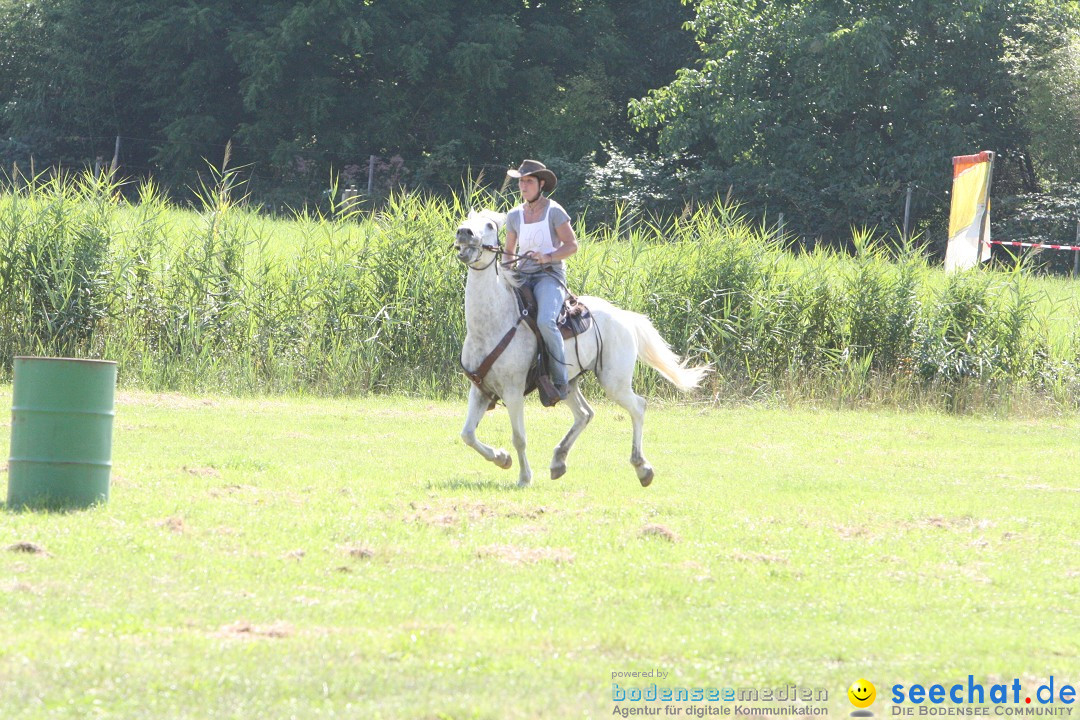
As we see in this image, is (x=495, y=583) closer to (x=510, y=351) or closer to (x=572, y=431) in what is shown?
(x=510, y=351)

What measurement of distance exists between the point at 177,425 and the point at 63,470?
207 inches

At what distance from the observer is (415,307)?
57.8 ft

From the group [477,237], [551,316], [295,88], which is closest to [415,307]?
[551,316]

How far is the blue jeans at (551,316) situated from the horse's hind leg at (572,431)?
1.73ft

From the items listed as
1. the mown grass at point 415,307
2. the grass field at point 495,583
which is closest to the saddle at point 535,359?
the grass field at point 495,583

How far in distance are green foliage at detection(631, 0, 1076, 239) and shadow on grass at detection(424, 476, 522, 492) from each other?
25692 millimetres

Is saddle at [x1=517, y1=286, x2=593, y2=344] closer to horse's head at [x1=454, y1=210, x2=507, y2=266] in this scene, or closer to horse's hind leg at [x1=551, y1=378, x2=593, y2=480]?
horse's hind leg at [x1=551, y1=378, x2=593, y2=480]

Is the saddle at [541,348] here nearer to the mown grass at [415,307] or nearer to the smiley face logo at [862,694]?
the smiley face logo at [862,694]

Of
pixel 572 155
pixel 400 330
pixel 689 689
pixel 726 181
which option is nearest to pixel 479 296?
pixel 689 689

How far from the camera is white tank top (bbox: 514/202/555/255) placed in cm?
1062

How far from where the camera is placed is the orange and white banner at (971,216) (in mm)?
20703

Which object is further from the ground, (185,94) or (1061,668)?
(185,94)

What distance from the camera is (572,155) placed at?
39594 mm

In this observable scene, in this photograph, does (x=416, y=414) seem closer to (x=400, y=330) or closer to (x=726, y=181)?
(x=400, y=330)
